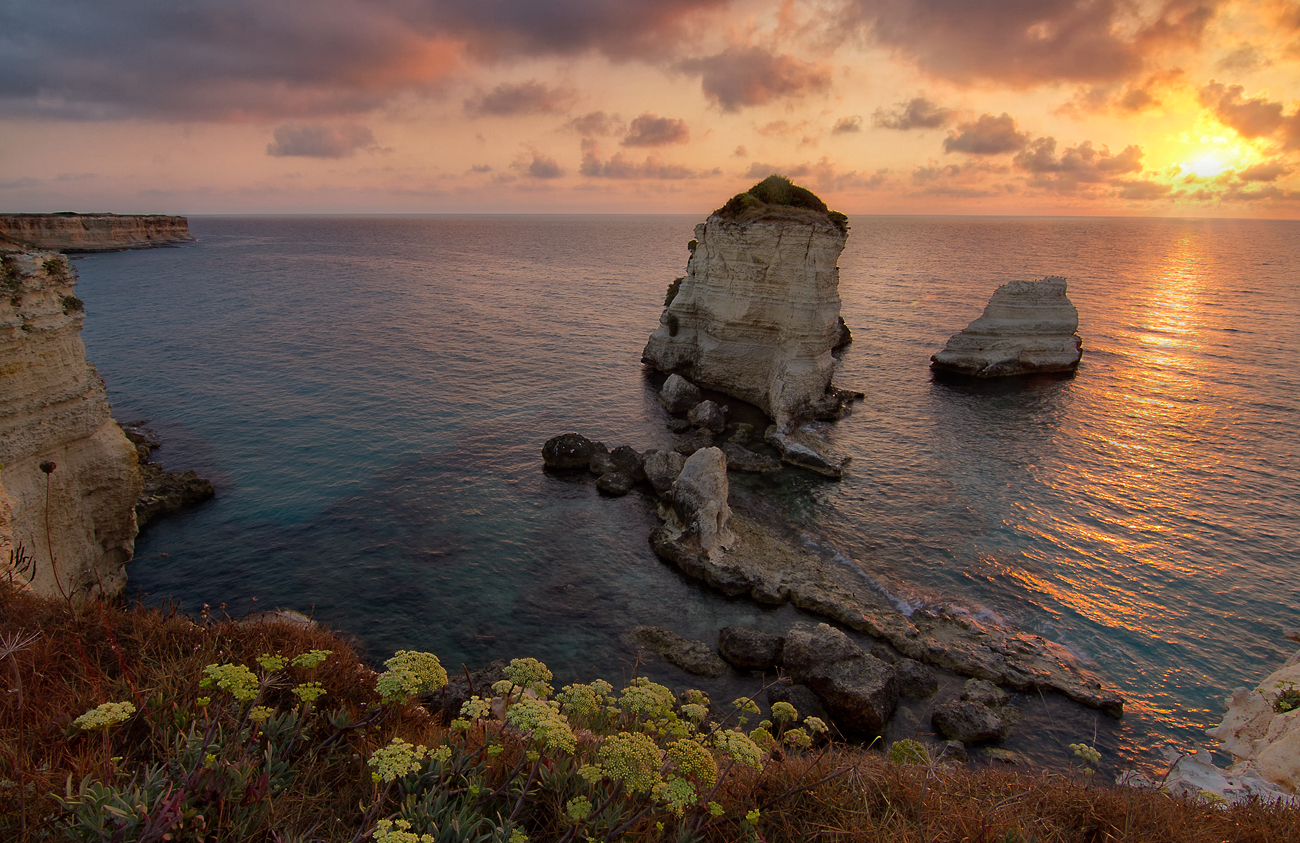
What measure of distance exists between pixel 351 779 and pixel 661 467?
27.3m

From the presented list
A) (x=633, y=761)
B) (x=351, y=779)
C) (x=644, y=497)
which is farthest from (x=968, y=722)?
(x=351, y=779)

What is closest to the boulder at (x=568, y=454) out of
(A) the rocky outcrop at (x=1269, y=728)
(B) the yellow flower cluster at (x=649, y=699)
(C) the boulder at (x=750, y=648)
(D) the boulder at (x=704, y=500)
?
(D) the boulder at (x=704, y=500)

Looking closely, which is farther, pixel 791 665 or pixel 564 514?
pixel 564 514

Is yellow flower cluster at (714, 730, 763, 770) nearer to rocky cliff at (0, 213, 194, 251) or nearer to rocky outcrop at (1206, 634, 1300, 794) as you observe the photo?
rocky outcrop at (1206, 634, 1300, 794)

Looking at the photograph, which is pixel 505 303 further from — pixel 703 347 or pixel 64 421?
pixel 64 421

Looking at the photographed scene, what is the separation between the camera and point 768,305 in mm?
45844

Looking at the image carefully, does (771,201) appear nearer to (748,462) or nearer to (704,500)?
(748,462)

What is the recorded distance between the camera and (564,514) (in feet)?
102

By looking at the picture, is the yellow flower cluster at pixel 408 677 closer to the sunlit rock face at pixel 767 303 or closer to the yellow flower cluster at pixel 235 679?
the yellow flower cluster at pixel 235 679

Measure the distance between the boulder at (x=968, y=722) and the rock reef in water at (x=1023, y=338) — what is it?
141 ft

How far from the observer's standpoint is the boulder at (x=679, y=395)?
4588 centimetres

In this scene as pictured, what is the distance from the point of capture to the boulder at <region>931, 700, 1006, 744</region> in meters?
18.9

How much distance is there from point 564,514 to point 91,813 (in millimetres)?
25765

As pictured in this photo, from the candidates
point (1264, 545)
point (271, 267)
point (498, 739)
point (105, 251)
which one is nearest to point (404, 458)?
point (498, 739)
